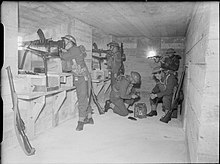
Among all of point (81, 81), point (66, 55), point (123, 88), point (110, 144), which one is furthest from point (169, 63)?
point (110, 144)

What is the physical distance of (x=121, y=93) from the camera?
295 centimetres

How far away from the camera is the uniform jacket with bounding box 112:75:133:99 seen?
116 inches

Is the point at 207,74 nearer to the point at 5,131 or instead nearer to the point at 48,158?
the point at 48,158

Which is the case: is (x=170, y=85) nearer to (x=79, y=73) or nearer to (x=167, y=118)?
(x=167, y=118)

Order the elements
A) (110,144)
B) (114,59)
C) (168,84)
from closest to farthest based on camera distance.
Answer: (110,144) → (168,84) → (114,59)

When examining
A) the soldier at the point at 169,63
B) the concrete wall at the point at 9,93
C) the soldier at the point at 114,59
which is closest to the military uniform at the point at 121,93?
the soldier at the point at 114,59

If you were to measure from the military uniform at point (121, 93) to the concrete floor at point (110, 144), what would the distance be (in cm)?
36

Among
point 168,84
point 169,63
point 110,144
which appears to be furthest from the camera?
point 169,63

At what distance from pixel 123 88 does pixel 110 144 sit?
1.20 metres

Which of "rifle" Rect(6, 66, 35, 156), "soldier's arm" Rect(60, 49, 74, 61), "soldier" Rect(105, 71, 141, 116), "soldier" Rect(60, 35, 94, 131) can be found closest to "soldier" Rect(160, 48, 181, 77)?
"soldier" Rect(105, 71, 141, 116)

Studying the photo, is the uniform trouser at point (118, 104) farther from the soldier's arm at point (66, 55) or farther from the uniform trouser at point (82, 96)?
the soldier's arm at point (66, 55)

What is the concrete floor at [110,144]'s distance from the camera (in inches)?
60.4

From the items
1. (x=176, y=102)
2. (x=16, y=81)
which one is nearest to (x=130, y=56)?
(x=176, y=102)

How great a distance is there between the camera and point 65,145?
1.82m
